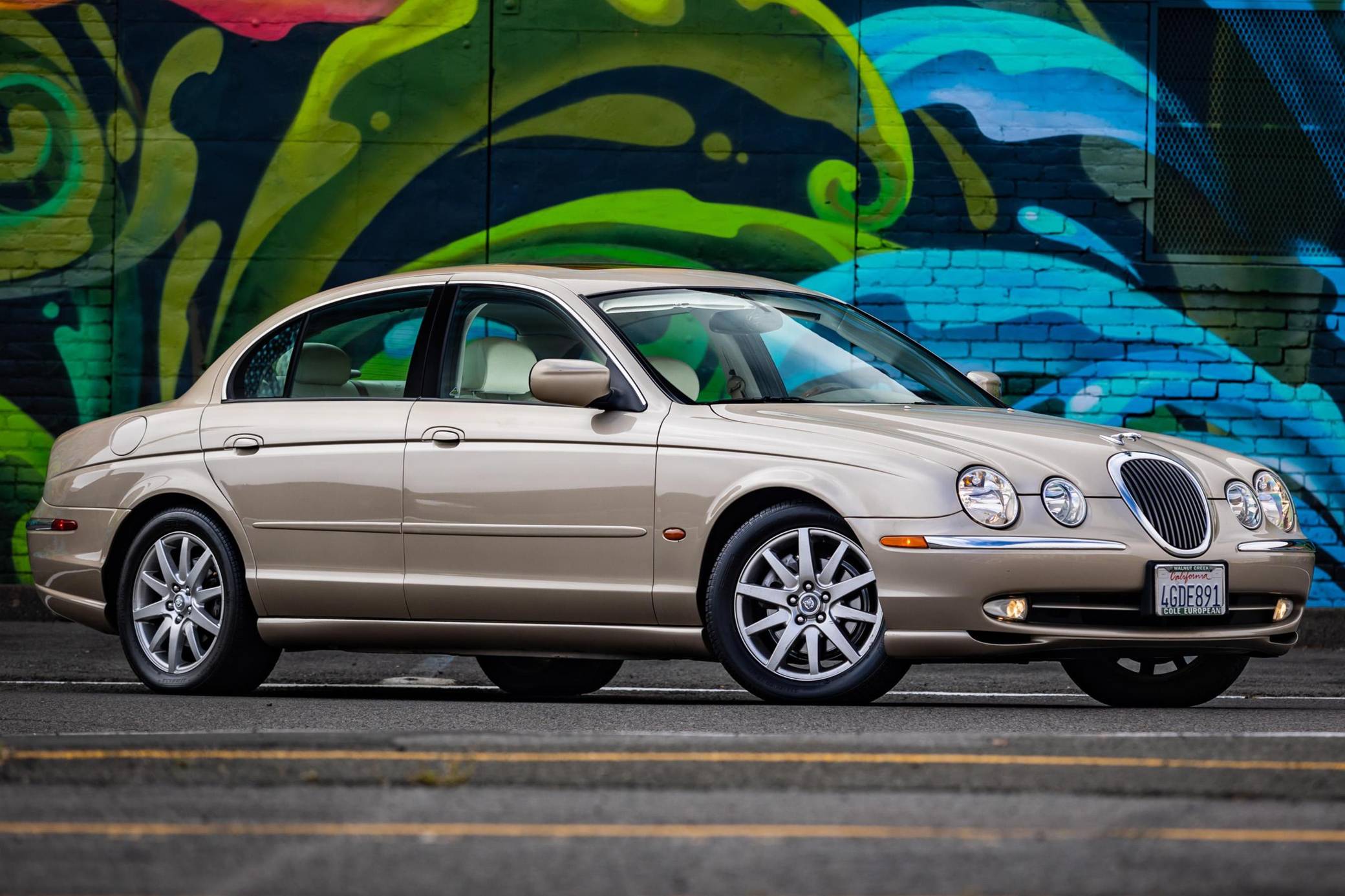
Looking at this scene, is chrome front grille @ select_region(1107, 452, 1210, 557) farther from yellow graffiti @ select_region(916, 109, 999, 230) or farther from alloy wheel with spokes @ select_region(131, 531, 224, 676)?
yellow graffiti @ select_region(916, 109, 999, 230)

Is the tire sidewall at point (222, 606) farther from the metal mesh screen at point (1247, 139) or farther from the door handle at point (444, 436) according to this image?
the metal mesh screen at point (1247, 139)

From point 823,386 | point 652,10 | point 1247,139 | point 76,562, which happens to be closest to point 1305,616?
point 1247,139

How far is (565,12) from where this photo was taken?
1363cm

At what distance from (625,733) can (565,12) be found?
7948 mm

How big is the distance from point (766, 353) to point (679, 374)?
1.44 feet

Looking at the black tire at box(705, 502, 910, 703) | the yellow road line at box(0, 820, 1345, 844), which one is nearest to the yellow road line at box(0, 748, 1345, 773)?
the yellow road line at box(0, 820, 1345, 844)

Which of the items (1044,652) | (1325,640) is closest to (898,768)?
(1044,652)

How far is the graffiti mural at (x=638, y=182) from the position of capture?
534 inches

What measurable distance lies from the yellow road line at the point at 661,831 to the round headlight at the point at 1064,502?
8.82ft

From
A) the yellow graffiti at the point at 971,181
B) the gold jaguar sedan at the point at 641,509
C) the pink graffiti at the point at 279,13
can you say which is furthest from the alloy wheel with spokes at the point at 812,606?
the pink graffiti at the point at 279,13

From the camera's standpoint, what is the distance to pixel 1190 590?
24.0 ft

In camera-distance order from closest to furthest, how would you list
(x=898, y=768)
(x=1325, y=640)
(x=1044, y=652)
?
1. (x=898, y=768)
2. (x=1044, y=652)
3. (x=1325, y=640)

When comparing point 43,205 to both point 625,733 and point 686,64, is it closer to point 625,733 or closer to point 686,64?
point 686,64

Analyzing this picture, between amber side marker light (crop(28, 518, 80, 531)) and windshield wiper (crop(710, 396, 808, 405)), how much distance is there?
9.23ft
